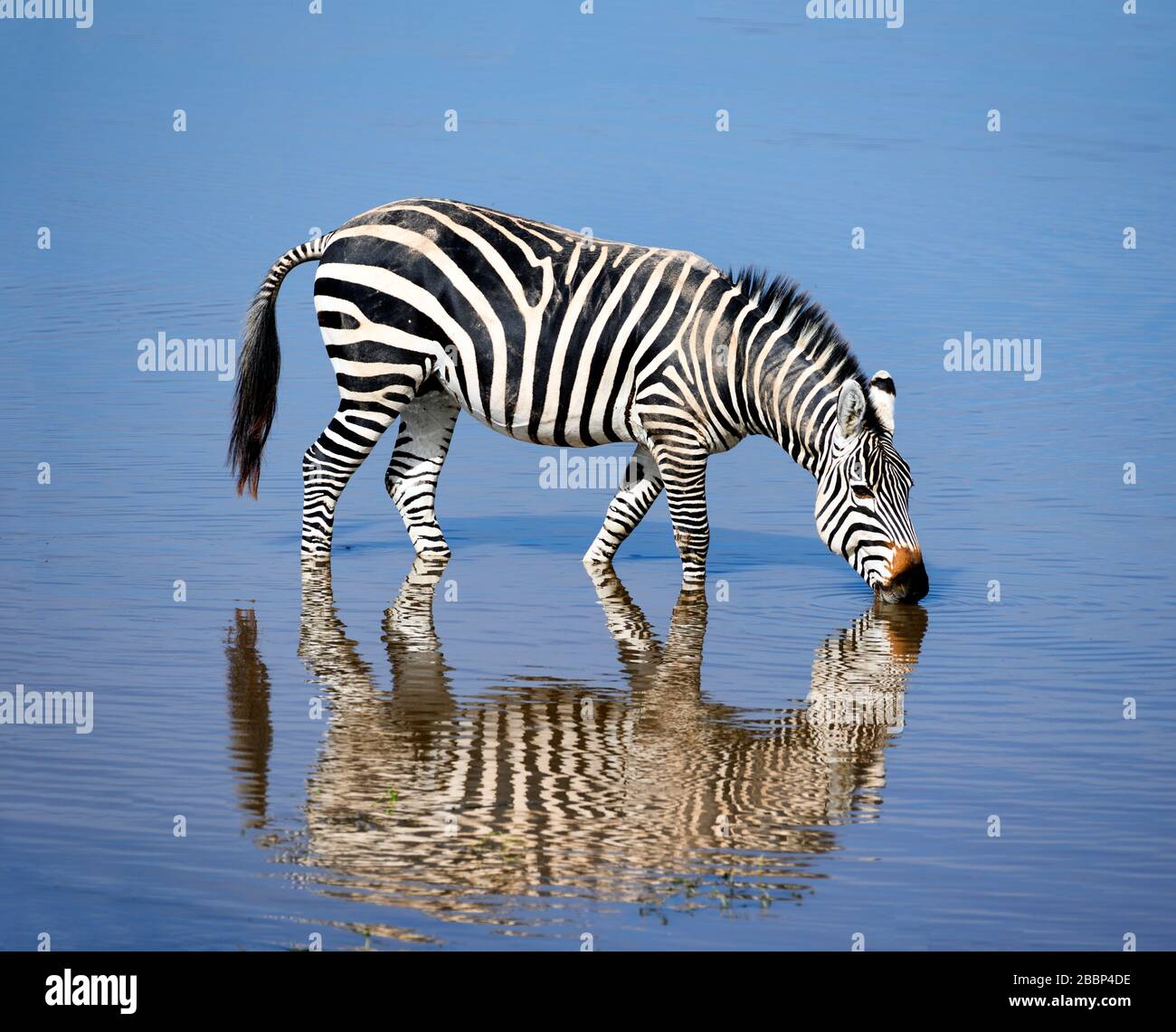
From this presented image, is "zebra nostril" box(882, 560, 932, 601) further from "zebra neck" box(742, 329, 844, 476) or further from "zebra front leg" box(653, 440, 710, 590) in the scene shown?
"zebra front leg" box(653, 440, 710, 590)

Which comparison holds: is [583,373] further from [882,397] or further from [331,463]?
[882,397]

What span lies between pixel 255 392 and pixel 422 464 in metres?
1.50

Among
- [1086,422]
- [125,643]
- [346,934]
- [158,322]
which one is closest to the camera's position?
[346,934]

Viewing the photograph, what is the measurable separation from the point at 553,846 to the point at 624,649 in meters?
4.14

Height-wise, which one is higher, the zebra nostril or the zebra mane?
the zebra mane

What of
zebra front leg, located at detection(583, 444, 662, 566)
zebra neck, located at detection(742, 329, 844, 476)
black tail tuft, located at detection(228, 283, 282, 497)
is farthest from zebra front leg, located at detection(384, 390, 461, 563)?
zebra neck, located at detection(742, 329, 844, 476)

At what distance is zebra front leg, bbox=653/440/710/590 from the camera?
14.0 meters

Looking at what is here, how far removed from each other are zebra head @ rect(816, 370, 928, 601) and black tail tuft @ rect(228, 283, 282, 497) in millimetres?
4799

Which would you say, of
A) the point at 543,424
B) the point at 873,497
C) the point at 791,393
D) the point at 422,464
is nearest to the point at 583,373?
the point at 543,424

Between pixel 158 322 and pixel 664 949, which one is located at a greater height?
pixel 158 322
